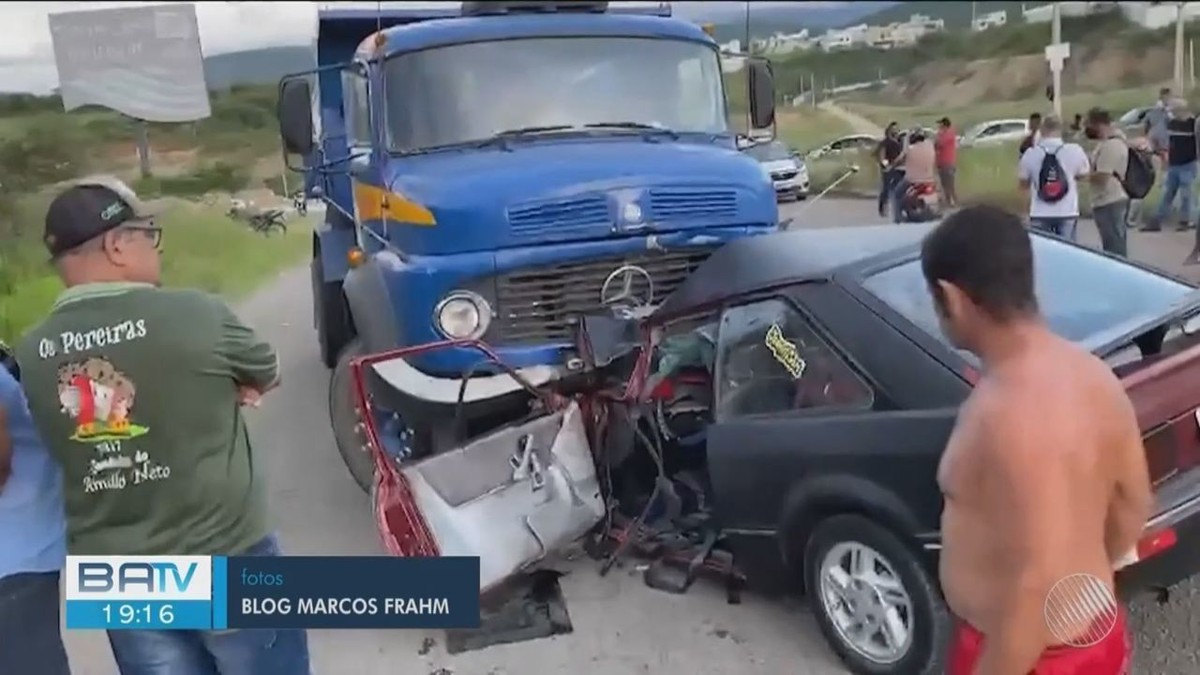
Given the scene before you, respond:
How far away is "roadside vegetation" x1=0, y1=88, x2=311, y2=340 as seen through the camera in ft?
25.3

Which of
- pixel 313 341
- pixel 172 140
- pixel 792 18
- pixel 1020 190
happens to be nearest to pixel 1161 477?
pixel 1020 190

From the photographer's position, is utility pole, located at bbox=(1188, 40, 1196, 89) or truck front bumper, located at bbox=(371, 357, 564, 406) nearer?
truck front bumper, located at bbox=(371, 357, 564, 406)

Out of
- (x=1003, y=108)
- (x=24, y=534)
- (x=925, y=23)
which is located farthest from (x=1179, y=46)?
(x=24, y=534)

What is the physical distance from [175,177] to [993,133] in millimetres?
9354

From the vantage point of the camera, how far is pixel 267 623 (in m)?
3.47

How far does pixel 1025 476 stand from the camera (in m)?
2.12

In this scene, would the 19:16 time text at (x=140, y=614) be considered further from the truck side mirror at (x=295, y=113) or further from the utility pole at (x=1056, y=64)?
the utility pole at (x=1056, y=64)

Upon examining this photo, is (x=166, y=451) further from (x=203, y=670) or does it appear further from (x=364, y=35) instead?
(x=364, y=35)

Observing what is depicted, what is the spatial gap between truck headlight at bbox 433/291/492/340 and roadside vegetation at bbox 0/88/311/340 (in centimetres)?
148

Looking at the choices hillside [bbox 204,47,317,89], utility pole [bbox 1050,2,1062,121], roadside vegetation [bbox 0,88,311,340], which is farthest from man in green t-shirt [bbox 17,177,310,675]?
utility pole [bbox 1050,2,1062,121]

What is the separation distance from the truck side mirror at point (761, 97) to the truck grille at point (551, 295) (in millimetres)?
1798

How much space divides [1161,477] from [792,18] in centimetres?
1410

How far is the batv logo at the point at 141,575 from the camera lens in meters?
3.12

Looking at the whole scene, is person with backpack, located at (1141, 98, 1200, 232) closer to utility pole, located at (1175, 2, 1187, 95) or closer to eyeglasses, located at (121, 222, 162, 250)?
utility pole, located at (1175, 2, 1187, 95)
